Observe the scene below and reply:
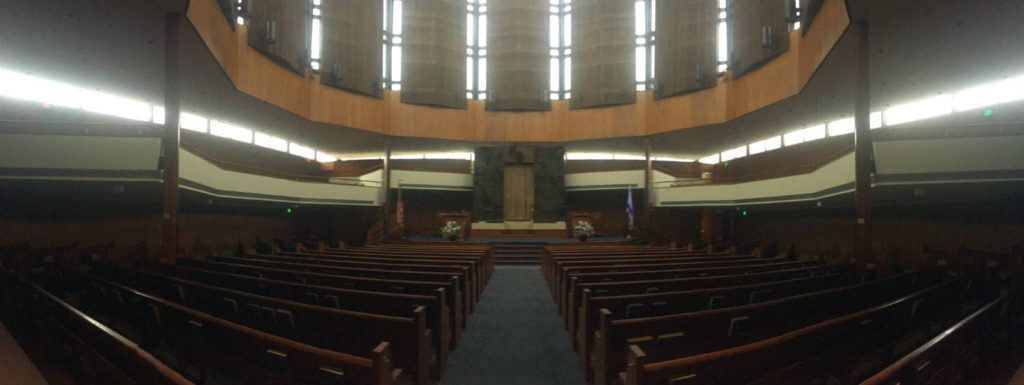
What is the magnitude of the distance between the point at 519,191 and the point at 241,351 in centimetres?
1530

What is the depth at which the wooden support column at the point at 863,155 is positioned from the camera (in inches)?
269

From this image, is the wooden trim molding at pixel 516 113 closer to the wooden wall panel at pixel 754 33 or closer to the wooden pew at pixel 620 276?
the wooden wall panel at pixel 754 33

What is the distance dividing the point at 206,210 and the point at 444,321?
11404mm

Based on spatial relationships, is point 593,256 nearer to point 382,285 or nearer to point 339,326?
point 382,285

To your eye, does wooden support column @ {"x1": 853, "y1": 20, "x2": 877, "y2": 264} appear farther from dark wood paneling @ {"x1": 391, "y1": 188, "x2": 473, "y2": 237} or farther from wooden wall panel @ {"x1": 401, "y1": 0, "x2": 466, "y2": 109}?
dark wood paneling @ {"x1": 391, "y1": 188, "x2": 473, "y2": 237}

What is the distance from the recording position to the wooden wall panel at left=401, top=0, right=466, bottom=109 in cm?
1543

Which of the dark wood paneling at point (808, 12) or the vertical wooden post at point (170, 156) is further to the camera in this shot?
the dark wood paneling at point (808, 12)

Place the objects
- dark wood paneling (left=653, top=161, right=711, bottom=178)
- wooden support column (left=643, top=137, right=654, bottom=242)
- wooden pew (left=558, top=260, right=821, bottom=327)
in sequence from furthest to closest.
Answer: dark wood paneling (left=653, top=161, right=711, bottom=178) → wooden support column (left=643, top=137, right=654, bottom=242) → wooden pew (left=558, top=260, right=821, bottom=327)

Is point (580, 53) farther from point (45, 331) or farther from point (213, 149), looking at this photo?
point (45, 331)

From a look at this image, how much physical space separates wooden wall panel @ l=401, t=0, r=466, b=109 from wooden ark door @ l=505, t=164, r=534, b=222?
339 cm

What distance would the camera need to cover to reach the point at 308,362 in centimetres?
197

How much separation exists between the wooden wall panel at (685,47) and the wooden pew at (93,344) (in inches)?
573

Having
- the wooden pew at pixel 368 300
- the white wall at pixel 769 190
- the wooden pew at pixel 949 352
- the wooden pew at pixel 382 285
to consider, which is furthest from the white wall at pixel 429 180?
the wooden pew at pixel 949 352

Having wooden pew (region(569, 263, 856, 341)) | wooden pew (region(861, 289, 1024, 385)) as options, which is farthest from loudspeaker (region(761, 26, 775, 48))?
wooden pew (region(861, 289, 1024, 385))
